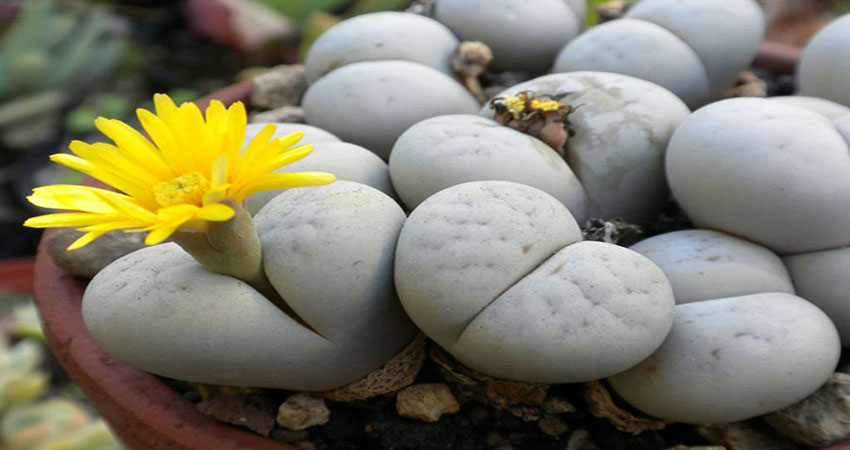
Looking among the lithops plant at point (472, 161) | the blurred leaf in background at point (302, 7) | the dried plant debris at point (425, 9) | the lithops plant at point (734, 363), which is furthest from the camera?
the blurred leaf in background at point (302, 7)

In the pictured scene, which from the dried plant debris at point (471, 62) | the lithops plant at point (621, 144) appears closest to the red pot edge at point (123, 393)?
the lithops plant at point (621, 144)

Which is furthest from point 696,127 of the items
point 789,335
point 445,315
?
point 445,315

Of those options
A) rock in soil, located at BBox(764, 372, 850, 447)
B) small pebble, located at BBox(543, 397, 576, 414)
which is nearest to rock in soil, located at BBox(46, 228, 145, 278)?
small pebble, located at BBox(543, 397, 576, 414)

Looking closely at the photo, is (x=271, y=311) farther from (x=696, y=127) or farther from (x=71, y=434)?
(x=71, y=434)

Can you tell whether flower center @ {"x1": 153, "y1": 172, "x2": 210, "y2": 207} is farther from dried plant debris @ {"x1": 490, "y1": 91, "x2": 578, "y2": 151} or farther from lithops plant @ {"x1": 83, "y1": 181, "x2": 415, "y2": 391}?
dried plant debris @ {"x1": 490, "y1": 91, "x2": 578, "y2": 151}

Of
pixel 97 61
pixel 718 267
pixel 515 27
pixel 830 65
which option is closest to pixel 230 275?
pixel 718 267

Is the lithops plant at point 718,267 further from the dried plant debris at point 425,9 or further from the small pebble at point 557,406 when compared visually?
the dried plant debris at point 425,9

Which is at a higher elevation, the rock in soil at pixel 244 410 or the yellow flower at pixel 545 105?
the yellow flower at pixel 545 105
